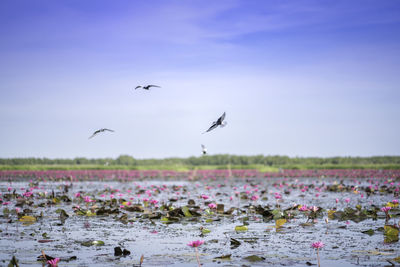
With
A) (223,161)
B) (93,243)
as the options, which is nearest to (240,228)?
(93,243)

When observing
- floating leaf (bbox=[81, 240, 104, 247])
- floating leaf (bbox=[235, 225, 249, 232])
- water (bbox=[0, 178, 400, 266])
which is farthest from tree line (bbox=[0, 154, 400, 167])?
floating leaf (bbox=[81, 240, 104, 247])

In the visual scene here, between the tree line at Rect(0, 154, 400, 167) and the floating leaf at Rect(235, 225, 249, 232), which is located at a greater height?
the tree line at Rect(0, 154, 400, 167)

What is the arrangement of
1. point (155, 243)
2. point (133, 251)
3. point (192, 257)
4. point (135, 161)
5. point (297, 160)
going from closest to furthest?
1. point (192, 257)
2. point (133, 251)
3. point (155, 243)
4. point (297, 160)
5. point (135, 161)

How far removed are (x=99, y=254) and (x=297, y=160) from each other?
4354 centimetres

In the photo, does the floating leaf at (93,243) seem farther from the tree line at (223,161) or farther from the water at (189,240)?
the tree line at (223,161)

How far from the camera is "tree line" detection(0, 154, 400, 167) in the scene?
4694 centimetres

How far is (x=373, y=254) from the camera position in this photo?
5.57 meters

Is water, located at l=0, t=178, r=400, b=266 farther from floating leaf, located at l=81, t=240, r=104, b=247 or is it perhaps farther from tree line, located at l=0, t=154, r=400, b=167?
tree line, located at l=0, t=154, r=400, b=167

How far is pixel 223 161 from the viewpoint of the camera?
5153 centimetres

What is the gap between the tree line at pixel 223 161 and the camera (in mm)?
46938

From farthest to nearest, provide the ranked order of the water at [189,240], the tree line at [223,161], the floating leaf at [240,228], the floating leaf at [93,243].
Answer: the tree line at [223,161] < the floating leaf at [240,228] < the floating leaf at [93,243] < the water at [189,240]

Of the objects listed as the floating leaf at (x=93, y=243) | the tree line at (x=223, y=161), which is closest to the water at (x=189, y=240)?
the floating leaf at (x=93, y=243)

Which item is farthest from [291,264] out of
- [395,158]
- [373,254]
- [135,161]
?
[395,158]

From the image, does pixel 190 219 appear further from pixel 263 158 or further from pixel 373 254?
pixel 263 158
